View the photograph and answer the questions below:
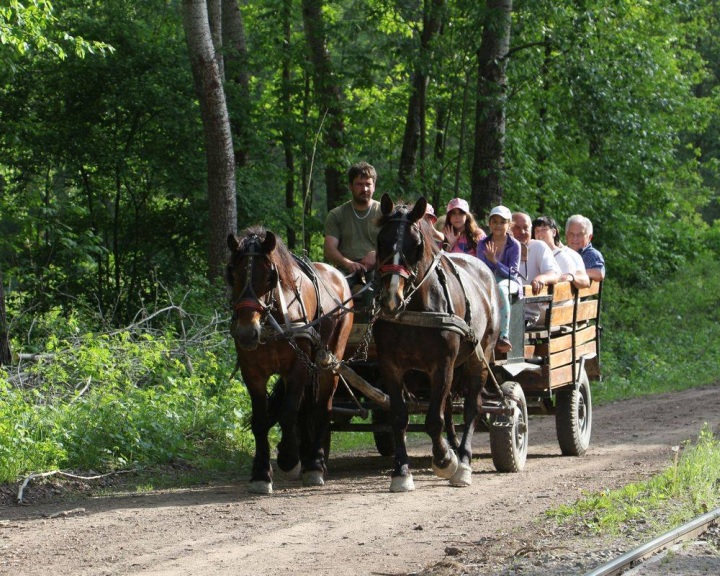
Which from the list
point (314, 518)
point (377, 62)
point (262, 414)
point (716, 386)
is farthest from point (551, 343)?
point (377, 62)

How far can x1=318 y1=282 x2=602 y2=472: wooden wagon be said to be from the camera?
9.40m

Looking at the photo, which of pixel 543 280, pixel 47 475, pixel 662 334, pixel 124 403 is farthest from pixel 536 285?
pixel 662 334

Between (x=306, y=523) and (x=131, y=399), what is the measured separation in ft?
13.4

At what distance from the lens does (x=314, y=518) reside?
7.38 m

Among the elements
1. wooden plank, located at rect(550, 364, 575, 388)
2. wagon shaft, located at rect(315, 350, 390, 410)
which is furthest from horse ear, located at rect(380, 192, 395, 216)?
wooden plank, located at rect(550, 364, 575, 388)

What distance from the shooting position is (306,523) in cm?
720

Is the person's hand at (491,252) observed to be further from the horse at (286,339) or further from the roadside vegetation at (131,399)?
the roadside vegetation at (131,399)

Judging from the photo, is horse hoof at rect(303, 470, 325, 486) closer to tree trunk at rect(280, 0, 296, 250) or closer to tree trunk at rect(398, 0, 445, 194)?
tree trunk at rect(280, 0, 296, 250)

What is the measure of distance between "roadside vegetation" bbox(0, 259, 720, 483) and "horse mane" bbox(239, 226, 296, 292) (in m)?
2.13

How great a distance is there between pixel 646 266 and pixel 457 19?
1031cm

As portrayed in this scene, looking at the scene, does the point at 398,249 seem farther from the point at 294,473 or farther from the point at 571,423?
the point at 571,423

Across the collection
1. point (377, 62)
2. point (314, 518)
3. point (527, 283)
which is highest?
point (377, 62)

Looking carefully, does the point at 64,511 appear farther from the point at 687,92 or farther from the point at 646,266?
the point at 687,92

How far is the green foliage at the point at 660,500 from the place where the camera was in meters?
7.01
